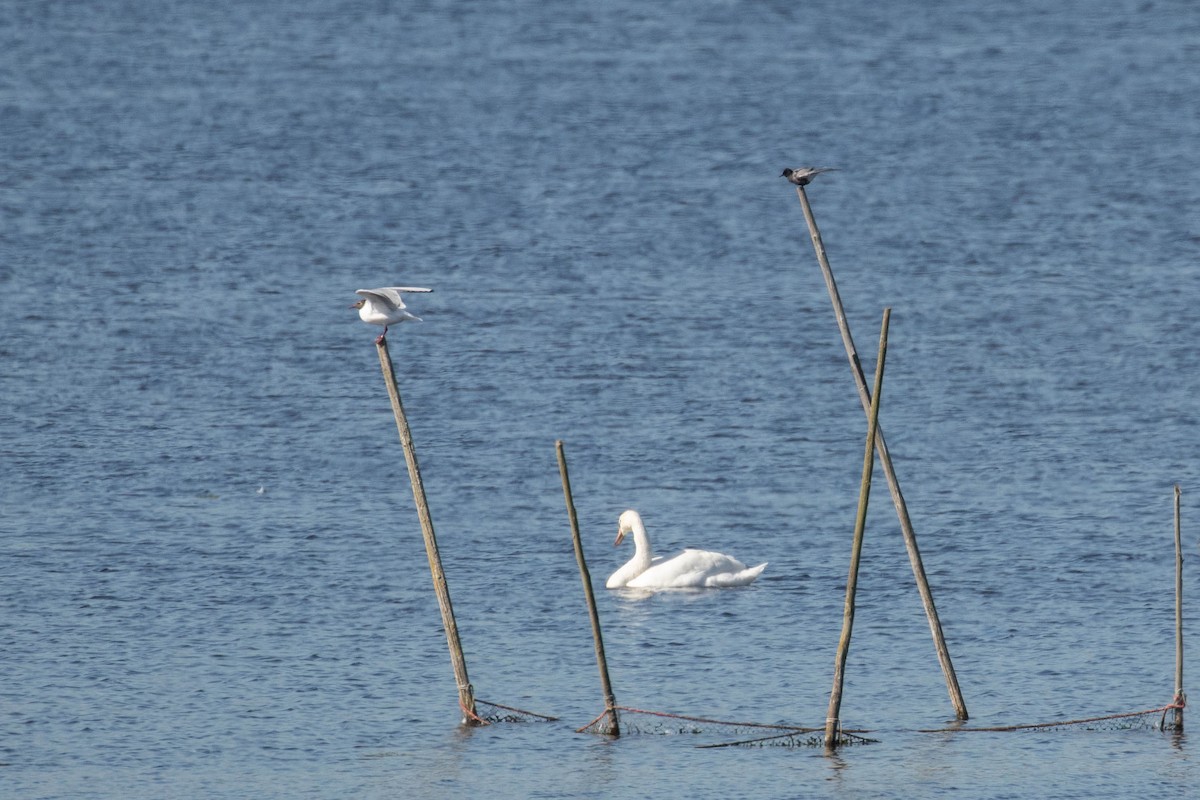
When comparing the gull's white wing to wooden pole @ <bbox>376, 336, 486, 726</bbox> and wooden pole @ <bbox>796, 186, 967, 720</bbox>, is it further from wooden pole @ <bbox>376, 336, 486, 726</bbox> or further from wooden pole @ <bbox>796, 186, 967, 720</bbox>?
wooden pole @ <bbox>796, 186, 967, 720</bbox>

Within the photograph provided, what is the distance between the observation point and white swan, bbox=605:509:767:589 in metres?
27.1

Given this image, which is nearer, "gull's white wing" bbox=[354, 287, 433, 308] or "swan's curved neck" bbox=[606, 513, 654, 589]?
"gull's white wing" bbox=[354, 287, 433, 308]

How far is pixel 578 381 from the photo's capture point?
1518 inches

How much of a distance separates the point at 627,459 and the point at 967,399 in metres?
7.15

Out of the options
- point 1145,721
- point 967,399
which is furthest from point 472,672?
point 967,399

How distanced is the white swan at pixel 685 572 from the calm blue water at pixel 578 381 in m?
0.29

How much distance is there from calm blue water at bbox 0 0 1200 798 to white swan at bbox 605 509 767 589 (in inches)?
11.4

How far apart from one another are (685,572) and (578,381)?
11623 mm

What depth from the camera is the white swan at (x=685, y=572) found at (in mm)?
27078

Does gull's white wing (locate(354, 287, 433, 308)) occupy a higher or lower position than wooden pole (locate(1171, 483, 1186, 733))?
higher

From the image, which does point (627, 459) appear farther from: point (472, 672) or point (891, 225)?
point (891, 225)

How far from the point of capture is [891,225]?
50875mm

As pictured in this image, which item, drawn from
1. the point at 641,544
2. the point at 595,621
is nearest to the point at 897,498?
the point at 595,621

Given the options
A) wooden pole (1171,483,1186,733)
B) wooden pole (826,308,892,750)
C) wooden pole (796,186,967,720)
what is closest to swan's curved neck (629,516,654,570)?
wooden pole (796,186,967,720)
